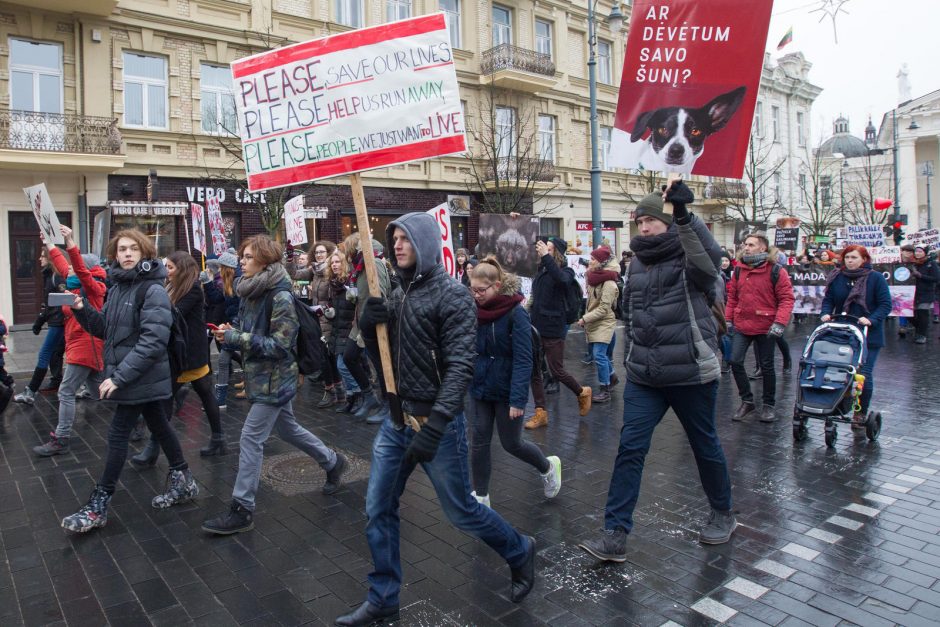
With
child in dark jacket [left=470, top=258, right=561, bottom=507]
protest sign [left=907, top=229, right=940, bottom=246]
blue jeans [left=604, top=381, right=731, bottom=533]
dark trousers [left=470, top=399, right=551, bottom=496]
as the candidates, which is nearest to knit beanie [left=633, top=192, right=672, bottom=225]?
blue jeans [left=604, top=381, right=731, bottom=533]

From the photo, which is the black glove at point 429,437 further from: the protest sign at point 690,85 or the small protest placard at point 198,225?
the small protest placard at point 198,225

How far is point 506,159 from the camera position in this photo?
2517 cm

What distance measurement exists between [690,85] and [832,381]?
11.0ft

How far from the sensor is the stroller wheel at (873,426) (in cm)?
636

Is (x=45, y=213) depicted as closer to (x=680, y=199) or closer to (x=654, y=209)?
(x=654, y=209)

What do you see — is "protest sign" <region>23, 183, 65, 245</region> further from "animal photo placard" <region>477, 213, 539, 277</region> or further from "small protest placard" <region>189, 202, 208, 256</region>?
"small protest placard" <region>189, 202, 208, 256</region>

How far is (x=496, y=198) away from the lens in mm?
24000

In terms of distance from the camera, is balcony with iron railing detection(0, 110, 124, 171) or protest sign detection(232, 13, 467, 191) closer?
protest sign detection(232, 13, 467, 191)

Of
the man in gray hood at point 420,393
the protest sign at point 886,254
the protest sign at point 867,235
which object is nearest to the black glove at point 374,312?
the man in gray hood at point 420,393

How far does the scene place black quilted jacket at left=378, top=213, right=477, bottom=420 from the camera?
3.28 metres

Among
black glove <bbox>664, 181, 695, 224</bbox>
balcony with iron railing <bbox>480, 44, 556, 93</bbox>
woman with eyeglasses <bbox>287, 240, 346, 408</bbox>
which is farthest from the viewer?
balcony with iron railing <bbox>480, 44, 556, 93</bbox>

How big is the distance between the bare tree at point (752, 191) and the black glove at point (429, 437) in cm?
3062

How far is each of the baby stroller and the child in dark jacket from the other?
3115 mm

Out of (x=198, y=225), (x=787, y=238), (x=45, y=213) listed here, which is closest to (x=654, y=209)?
(x=45, y=213)
